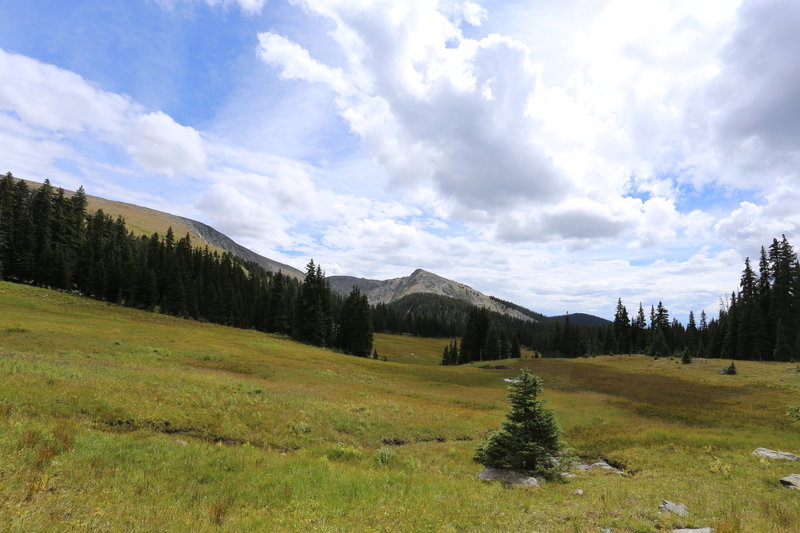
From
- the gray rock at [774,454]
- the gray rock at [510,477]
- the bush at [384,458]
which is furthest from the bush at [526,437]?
the gray rock at [774,454]

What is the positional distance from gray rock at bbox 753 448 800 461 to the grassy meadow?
744 millimetres

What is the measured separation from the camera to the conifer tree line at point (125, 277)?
72375 millimetres

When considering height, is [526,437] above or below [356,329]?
above

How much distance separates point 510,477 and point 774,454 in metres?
14.1

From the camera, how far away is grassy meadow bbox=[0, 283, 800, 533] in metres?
7.97

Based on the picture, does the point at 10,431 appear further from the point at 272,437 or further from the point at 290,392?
the point at 290,392

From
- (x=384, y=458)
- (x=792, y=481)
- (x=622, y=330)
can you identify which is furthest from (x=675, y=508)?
(x=622, y=330)

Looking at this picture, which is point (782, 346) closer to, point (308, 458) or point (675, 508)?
point (675, 508)

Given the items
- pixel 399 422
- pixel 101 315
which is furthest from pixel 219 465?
pixel 101 315

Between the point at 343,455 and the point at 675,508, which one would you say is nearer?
the point at 675,508

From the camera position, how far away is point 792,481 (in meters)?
12.8

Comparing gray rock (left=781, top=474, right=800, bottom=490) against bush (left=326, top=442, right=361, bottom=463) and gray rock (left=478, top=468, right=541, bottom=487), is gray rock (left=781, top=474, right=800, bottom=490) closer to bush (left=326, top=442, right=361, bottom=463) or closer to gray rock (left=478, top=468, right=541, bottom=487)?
gray rock (left=478, top=468, right=541, bottom=487)

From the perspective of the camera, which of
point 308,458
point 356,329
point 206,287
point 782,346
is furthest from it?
point 206,287

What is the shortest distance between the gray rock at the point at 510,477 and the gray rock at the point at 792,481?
8786 millimetres
